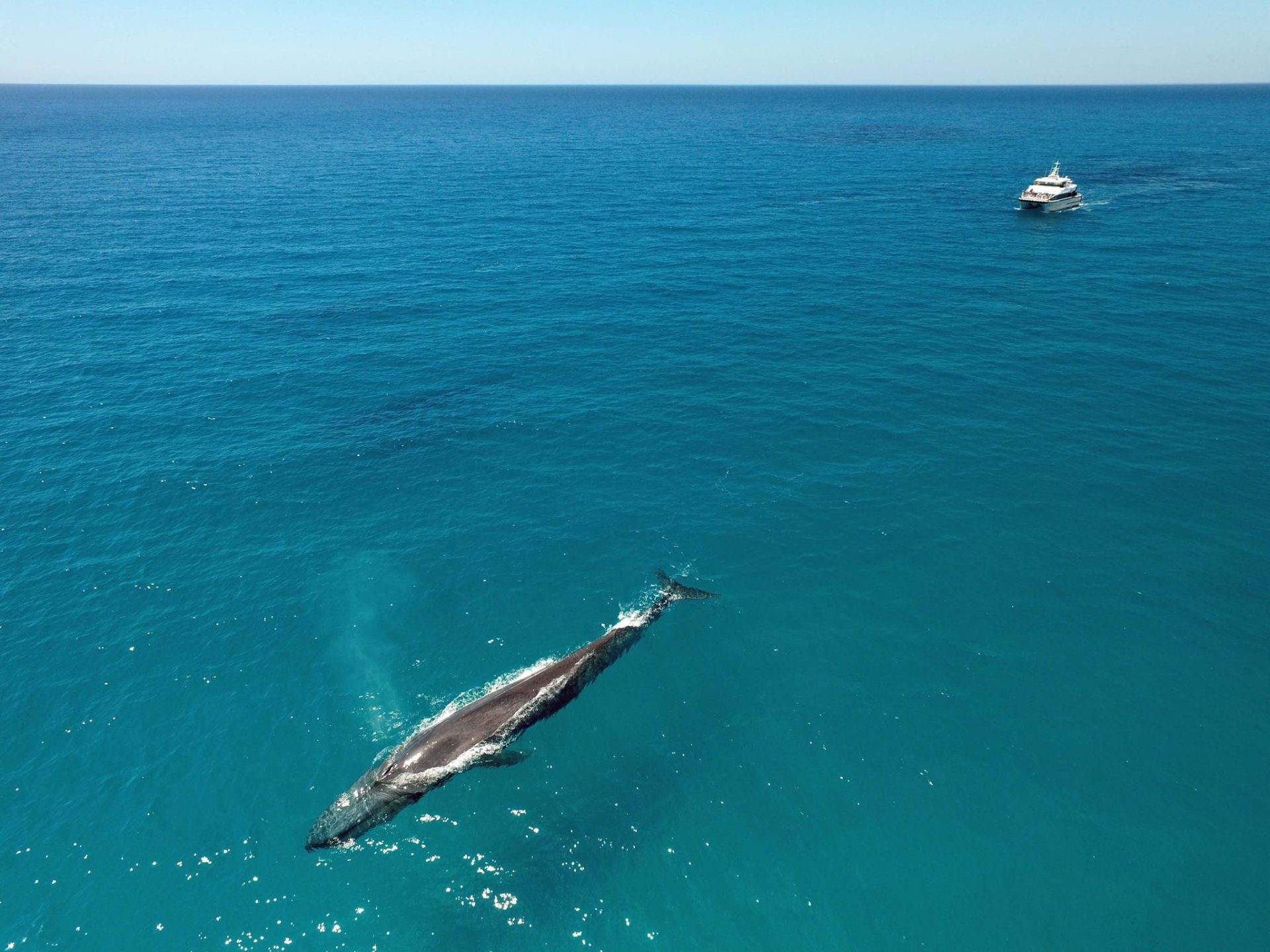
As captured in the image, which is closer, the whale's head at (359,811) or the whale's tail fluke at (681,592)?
the whale's head at (359,811)

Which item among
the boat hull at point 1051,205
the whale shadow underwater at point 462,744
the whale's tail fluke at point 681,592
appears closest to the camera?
the whale shadow underwater at point 462,744

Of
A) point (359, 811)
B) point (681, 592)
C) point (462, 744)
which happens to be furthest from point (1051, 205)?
point (359, 811)

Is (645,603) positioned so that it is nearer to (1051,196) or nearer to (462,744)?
(462,744)

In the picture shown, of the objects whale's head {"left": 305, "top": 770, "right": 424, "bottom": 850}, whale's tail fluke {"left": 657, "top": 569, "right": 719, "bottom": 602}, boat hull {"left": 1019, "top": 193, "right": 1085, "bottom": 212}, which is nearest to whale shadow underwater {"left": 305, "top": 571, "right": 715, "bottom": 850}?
whale's head {"left": 305, "top": 770, "right": 424, "bottom": 850}

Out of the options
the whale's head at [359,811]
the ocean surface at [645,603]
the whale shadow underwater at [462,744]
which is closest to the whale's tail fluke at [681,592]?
the ocean surface at [645,603]

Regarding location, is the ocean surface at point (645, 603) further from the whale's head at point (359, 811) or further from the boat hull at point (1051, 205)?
the boat hull at point (1051, 205)

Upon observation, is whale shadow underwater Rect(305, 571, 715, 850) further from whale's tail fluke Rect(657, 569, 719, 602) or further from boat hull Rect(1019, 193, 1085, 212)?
boat hull Rect(1019, 193, 1085, 212)
